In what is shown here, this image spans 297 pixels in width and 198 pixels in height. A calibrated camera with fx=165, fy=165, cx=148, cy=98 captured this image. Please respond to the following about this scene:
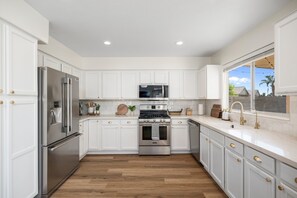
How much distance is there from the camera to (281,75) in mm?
1645

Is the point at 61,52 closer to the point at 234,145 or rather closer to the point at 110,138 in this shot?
the point at 110,138

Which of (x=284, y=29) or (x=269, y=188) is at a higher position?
(x=284, y=29)

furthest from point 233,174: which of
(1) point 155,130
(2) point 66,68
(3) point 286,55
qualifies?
(2) point 66,68

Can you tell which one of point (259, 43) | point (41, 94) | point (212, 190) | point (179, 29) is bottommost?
point (212, 190)

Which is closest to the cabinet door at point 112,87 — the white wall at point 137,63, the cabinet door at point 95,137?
the white wall at point 137,63

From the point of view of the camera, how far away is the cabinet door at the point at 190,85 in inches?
175

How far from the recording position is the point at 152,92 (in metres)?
4.30

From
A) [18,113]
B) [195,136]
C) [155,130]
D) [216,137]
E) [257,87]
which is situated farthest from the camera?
[155,130]

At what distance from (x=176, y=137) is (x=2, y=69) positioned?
11.4 ft

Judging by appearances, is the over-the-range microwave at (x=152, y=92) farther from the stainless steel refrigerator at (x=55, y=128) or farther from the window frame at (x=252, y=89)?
the stainless steel refrigerator at (x=55, y=128)

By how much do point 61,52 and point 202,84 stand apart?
3252 millimetres

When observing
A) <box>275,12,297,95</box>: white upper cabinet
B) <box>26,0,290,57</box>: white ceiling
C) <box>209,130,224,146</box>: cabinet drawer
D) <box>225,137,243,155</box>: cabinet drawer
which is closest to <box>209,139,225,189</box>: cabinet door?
<box>209,130,224,146</box>: cabinet drawer

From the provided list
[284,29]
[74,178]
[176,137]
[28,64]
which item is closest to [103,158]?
[74,178]

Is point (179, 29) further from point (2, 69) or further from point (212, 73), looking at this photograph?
point (2, 69)
